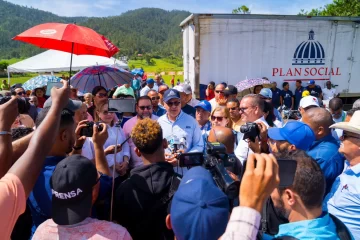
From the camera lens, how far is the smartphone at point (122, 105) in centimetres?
245

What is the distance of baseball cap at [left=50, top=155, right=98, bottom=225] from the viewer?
4.93 feet

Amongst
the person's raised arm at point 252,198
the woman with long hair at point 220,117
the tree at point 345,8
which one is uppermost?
the tree at point 345,8

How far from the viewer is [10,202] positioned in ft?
3.68

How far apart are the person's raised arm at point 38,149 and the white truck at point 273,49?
7.24m

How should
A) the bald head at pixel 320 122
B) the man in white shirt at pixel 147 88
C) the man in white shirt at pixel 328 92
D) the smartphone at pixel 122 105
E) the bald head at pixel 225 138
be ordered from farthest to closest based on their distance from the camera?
the man in white shirt at pixel 328 92 < the man in white shirt at pixel 147 88 < the bald head at pixel 320 122 < the bald head at pixel 225 138 < the smartphone at pixel 122 105

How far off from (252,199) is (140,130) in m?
1.33

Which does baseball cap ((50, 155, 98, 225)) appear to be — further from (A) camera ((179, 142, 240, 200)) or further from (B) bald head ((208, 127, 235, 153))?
(B) bald head ((208, 127, 235, 153))

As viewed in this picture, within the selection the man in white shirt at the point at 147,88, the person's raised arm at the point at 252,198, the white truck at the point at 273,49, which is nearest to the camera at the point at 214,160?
the person's raised arm at the point at 252,198

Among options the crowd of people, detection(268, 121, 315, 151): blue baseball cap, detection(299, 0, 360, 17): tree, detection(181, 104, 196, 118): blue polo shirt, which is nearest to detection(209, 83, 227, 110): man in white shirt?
detection(181, 104, 196, 118): blue polo shirt

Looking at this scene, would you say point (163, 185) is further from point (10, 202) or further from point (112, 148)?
point (112, 148)

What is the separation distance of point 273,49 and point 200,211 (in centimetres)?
932

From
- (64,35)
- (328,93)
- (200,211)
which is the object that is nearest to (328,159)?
(200,211)

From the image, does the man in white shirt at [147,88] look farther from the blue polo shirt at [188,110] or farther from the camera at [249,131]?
the camera at [249,131]

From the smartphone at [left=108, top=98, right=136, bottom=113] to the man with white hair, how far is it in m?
1.87
